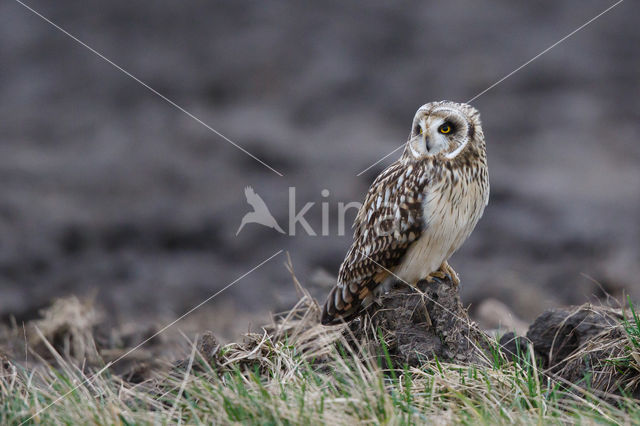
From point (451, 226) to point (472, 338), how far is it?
79 cm

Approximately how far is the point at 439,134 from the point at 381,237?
851 mm

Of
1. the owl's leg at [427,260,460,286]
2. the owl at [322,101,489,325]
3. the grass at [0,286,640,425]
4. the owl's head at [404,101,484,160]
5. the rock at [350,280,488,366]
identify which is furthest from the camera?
the owl's leg at [427,260,460,286]

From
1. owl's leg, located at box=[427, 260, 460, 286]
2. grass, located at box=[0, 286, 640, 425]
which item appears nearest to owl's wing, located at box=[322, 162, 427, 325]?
owl's leg, located at box=[427, 260, 460, 286]

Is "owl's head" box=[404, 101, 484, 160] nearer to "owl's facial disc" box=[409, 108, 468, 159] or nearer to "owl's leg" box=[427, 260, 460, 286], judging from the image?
"owl's facial disc" box=[409, 108, 468, 159]

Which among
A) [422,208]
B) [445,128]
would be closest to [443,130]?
[445,128]

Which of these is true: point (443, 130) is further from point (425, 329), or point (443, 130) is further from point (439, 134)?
point (425, 329)

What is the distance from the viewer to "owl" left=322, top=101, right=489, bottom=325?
536cm

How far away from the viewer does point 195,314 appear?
943 centimetres

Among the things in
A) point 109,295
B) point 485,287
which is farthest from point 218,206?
point 485,287

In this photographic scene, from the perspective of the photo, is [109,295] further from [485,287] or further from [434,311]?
[434,311]

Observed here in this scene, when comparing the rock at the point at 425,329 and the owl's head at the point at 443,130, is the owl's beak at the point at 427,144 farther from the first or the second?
the rock at the point at 425,329

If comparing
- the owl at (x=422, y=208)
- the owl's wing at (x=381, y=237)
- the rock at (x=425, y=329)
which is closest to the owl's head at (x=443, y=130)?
the owl at (x=422, y=208)

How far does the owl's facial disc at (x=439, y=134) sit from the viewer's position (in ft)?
17.1

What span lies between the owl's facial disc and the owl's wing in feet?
0.57
